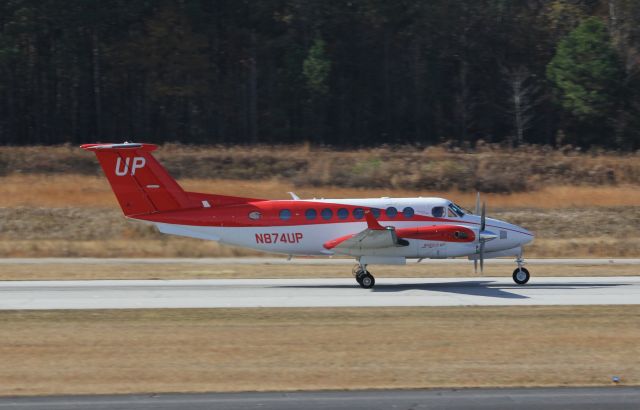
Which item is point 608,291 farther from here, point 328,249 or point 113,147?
point 113,147

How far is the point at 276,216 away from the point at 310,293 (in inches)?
122

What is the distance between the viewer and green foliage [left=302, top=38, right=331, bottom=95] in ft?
227

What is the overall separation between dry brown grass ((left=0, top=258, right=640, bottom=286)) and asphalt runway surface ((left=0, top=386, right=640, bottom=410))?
51.4 feet

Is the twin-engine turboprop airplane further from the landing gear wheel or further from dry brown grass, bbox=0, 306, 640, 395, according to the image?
dry brown grass, bbox=0, 306, 640, 395

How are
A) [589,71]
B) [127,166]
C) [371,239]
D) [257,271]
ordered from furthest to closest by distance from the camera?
[589,71] < [257,271] < [127,166] < [371,239]

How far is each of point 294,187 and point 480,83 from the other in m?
25.7

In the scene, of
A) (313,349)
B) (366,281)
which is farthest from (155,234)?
(313,349)

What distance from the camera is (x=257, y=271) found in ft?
107

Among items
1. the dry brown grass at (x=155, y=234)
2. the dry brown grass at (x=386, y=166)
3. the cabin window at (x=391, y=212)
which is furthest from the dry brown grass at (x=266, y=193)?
the cabin window at (x=391, y=212)

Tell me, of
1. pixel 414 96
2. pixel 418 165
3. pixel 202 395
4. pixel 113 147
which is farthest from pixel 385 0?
pixel 202 395

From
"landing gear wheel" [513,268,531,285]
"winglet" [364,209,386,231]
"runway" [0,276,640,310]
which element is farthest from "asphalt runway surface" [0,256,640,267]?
"winglet" [364,209,386,231]

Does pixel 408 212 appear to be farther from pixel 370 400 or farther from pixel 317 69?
pixel 317 69

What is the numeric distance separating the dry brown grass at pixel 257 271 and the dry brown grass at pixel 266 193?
16.3 meters

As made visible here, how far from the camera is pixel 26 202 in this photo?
50.8 m
